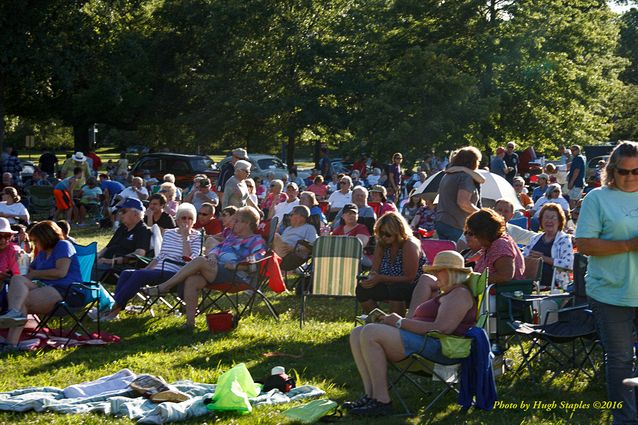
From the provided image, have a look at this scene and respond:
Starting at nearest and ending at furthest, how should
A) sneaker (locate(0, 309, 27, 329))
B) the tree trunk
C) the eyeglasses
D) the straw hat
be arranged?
the eyeglasses, the straw hat, sneaker (locate(0, 309, 27, 329)), the tree trunk

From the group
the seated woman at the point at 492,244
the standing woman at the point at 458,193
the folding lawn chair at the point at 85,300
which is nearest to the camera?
the seated woman at the point at 492,244

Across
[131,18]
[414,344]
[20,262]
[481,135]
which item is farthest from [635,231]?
[131,18]

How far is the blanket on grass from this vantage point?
5.61m

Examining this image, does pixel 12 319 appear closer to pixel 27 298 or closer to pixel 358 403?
pixel 27 298

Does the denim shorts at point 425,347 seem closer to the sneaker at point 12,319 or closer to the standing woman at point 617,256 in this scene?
the standing woman at point 617,256

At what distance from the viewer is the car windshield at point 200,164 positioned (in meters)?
27.6

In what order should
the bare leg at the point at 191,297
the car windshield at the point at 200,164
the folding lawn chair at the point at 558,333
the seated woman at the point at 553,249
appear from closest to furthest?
the folding lawn chair at the point at 558,333
the seated woman at the point at 553,249
the bare leg at the point at 191,297
the car windshield at the point at 200,164

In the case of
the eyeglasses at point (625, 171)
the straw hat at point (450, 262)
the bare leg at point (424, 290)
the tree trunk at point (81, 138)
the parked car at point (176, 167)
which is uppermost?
the tree trunk at point (81, 138)

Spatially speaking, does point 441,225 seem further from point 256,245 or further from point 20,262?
point 20,262

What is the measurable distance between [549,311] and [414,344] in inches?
50.8

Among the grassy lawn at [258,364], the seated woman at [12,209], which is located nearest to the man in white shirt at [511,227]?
the grassy lawn at [258,364]

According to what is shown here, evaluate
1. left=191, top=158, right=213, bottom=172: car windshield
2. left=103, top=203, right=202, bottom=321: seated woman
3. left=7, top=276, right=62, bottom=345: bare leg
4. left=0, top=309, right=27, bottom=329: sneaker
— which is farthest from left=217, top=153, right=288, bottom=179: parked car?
left=0, top=309, right=27, bottom=329: sneaker

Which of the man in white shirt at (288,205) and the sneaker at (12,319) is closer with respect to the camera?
the sneaker at (12,319)

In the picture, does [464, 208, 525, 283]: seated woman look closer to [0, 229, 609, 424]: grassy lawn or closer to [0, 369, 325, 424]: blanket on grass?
[0, 229, 609, 424]: grassy lawn
